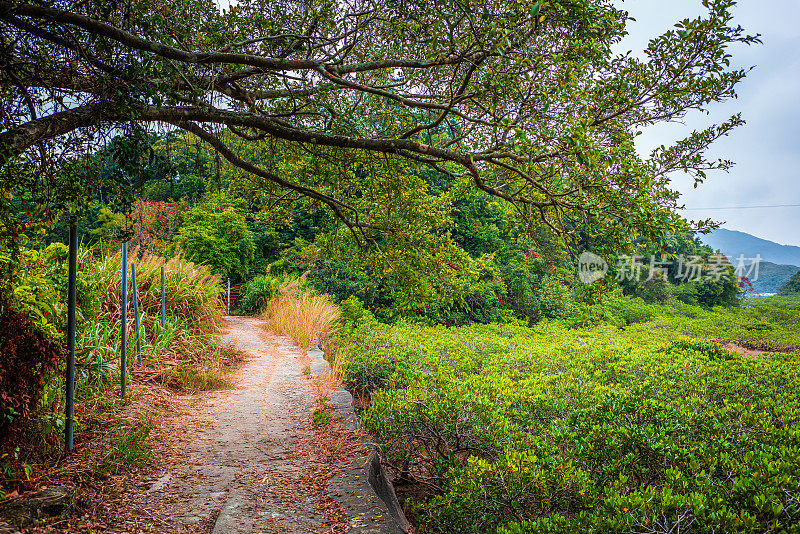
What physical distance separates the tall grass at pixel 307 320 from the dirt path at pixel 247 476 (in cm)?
322

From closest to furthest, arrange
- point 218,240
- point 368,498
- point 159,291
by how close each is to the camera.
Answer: point 368,498 < point 159,291 < point 218,240

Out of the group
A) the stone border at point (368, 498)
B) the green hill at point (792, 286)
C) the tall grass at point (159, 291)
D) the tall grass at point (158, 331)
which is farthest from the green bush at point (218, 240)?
the green hill at point (792, 286)

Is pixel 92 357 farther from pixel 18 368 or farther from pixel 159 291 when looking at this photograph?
pixel 159 291

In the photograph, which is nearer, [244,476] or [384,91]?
[244,476]

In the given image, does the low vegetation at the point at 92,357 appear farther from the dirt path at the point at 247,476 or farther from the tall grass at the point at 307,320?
the tall grass at the point at 307,320

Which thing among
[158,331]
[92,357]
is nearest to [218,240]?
[158,331]

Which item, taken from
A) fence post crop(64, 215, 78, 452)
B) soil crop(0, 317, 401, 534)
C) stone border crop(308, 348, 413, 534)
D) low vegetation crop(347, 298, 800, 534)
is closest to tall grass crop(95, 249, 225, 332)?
soil crop(0, 317, 401, 534)

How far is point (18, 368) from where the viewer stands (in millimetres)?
2975

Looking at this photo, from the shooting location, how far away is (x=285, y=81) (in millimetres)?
5086

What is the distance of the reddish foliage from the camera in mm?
2848

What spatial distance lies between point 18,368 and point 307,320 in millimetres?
7892

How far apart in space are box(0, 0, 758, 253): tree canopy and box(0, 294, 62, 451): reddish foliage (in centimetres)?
79

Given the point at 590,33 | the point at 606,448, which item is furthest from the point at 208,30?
the point at 606,448

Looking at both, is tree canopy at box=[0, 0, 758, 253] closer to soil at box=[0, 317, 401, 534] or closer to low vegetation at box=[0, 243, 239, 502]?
low vegetation at box=[0, 243, 239, 502]
